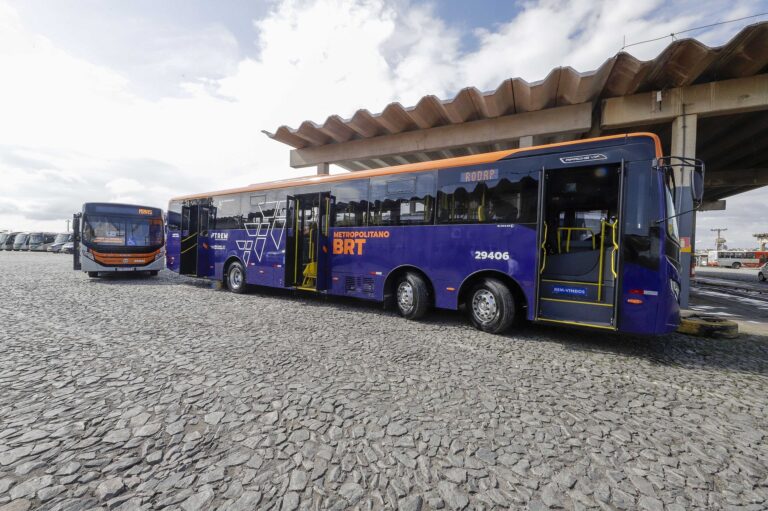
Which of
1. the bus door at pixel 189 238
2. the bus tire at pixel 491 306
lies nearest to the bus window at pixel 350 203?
the bus tire at pixel 491 306

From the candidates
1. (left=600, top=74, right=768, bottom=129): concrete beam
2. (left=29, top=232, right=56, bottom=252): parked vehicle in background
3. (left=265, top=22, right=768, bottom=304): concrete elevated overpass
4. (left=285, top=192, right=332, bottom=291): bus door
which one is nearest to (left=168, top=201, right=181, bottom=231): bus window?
(left=265, top=22, right=768, bottom=304): concrete elevated overpass

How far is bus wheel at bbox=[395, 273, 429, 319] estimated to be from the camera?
6871mm

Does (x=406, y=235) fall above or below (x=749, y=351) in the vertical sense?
above

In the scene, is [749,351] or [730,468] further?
[749,351]

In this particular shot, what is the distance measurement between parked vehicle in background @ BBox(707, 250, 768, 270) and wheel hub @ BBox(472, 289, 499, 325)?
57.4 meters

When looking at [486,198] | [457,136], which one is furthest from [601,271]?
[457,136]

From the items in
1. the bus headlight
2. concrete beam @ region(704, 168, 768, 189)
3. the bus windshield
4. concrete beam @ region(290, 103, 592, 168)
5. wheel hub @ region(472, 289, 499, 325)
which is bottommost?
wheel hub @ region(472, 289, 499, 325)

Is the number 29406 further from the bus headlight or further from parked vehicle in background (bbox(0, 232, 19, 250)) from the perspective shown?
parked vehicle in background (bbox(0, 232, 19, 250))

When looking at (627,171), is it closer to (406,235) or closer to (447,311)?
(406,235)

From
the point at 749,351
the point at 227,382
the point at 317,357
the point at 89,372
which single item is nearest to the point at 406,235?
the point at 317,357

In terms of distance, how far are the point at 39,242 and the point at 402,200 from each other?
52.6 m

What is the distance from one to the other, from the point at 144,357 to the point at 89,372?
1.88ft

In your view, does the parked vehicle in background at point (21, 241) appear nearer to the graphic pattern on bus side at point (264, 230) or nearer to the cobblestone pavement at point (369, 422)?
the graphic pattern on bus side at point (264, 230)

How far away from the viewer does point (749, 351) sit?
17.4 feet
